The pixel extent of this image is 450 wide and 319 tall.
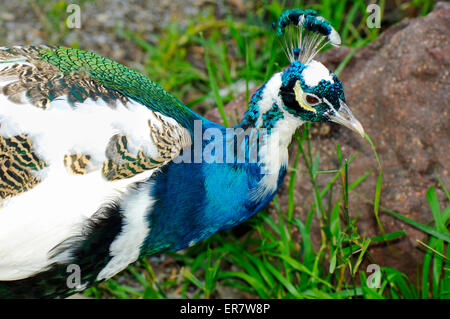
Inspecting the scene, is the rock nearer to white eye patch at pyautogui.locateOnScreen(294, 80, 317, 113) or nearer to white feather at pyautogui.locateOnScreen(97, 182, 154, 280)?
white eye patch at pyautogui.locateOnScreen(294, 80, 317, 113)

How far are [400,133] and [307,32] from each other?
775 mm

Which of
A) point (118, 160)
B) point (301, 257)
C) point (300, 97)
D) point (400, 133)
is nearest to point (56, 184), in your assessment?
point (118, 160)

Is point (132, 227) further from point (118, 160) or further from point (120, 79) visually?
point (120, 79)

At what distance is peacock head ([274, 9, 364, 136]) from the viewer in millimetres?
1882

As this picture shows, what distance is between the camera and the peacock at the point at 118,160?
5.81 ft

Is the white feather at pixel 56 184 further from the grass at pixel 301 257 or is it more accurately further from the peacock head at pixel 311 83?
the grass at pixel 301 257

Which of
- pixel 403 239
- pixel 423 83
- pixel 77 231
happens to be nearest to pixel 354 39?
pixel 423 83

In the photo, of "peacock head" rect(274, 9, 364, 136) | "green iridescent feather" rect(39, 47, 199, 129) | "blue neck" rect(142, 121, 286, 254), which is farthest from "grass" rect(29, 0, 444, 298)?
"green iridescent feather" rect(39, 47, 199, 129)

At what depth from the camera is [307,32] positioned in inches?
79.0

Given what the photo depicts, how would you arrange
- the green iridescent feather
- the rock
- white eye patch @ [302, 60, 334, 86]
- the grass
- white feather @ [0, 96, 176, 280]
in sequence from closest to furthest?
white feather @ [0, 96, 176, 280]
white eye patch @ [302, 60, 334, 86]
the green iridescent feather
the grass
the rock

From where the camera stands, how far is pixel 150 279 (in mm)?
2611

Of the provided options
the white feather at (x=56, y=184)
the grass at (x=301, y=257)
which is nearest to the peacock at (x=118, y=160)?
the white feather at (x=56, y=184)

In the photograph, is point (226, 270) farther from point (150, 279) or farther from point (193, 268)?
point (150, 279)

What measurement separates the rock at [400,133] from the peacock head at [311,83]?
632 millimetres
